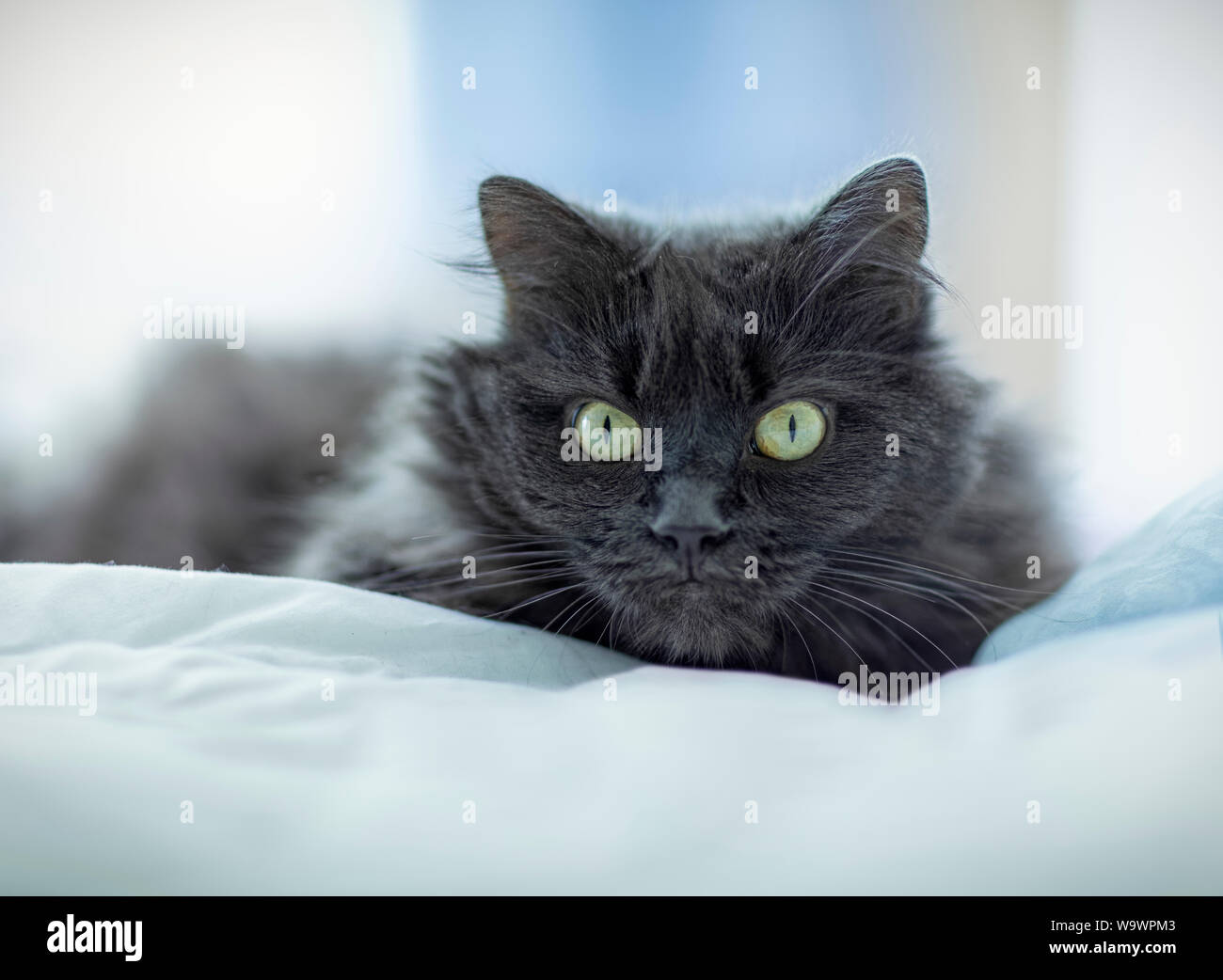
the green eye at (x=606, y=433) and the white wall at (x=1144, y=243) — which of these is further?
the white wall at (x=1144, y=243)

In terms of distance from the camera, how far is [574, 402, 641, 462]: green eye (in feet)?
4.41

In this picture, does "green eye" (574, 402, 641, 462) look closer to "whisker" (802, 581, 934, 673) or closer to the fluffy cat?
the fluffy cat

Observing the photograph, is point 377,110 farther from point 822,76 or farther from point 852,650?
point 852,650

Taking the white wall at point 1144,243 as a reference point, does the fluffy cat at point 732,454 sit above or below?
below

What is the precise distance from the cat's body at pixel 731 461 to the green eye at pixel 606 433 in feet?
0.04

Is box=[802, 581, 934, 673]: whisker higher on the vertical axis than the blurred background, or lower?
lower

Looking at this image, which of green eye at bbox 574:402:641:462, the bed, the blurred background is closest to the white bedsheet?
the bed

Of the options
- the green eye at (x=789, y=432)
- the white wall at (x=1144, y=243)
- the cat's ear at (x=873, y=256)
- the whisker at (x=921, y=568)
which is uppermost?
the white wall at (x=1144, y=243)

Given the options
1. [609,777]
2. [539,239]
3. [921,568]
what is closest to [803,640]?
[921,568]

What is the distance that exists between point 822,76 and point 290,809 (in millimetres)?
2449

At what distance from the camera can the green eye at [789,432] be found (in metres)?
1.33

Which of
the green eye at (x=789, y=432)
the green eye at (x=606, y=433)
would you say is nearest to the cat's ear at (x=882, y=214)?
the green eye at (x=789, y=432)

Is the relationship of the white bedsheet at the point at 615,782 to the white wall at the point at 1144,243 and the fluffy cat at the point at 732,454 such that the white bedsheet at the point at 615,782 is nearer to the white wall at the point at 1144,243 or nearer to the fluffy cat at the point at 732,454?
the fluffy cat at the point at 732,454

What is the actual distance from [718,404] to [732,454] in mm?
78
